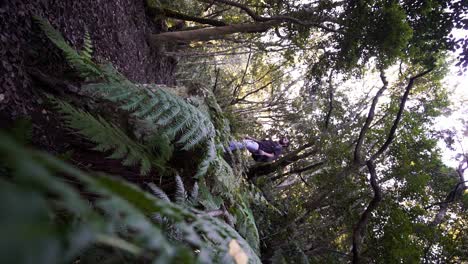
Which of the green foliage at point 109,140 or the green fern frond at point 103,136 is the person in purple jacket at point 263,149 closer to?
the green foliage at point 109,140

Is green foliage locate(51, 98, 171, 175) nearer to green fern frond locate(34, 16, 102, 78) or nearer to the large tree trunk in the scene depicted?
green fern frond locate(34, 16, 102, 78)


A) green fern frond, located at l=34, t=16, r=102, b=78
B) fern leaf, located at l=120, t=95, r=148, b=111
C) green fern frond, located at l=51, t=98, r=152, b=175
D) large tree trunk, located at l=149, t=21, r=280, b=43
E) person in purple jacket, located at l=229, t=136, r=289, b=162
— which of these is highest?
large tree trunk, located at l=149, t=21, r=280, b=43

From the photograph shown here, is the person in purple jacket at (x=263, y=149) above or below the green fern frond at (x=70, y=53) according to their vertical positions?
above

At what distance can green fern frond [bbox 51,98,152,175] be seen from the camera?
188 centimetres

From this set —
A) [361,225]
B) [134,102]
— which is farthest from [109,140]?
[361,225]

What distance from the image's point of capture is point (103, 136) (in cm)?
194

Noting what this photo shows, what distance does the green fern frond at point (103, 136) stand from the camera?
1884 mm

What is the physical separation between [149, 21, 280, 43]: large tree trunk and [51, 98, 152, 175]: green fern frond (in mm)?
2638

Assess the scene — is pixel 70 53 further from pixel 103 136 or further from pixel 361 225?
pixel 361 225

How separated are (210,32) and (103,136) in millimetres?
2882

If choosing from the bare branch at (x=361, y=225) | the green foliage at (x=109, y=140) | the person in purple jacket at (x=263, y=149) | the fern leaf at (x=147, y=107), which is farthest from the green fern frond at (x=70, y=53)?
the bare branch at (x=361, y=225)

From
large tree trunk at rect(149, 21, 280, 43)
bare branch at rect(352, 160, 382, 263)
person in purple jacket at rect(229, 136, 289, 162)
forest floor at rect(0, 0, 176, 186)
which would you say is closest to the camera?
forest floor at rect(0, 0, 176, 186)

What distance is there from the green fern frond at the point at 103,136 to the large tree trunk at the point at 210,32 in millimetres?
2638

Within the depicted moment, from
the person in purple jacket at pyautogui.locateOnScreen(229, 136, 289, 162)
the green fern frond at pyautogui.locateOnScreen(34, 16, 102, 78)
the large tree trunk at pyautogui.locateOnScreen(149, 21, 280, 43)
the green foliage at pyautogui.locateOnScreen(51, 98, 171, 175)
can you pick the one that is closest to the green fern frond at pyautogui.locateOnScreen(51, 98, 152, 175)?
the green foliage at pyautogui.locateOnScreen(51, 98, 171, 175)
